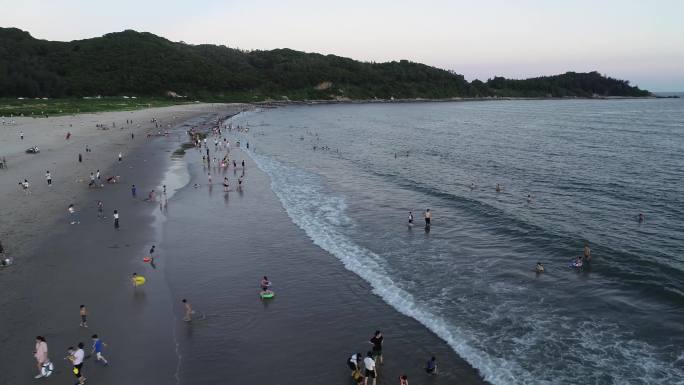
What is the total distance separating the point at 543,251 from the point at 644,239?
23.0 feet

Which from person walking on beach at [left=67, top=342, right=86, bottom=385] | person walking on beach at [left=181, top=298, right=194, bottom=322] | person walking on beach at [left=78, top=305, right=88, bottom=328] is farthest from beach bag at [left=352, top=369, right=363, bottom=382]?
person walking on beach at [left=78, top=305, right=88, bottom=328]

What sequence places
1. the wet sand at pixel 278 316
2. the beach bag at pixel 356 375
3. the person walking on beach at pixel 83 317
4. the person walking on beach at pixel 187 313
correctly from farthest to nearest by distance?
the person walking on beach at pixel 187 313, the person walking on beach at pixel 83 317, the wet sand at pixel 278 316, the beach bag at pixel 356 375

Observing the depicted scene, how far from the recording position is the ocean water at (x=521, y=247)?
707 inches

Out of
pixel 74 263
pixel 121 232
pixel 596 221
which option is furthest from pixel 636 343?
pixel 121 232

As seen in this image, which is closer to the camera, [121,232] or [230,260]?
[230,260]

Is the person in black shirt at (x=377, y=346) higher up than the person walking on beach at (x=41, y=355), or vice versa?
the person walking on beach at (x=41, y=355)

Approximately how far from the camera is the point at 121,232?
29000mm

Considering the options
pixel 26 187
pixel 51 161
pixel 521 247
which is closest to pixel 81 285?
pixel 26 187

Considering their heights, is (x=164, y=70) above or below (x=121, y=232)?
above

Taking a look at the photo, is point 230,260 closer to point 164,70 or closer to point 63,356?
point 63,356

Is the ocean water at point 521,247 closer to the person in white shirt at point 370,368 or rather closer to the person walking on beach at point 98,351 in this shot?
the person in white shirt at point 370,368

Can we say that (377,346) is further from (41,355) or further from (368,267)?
(41,355)

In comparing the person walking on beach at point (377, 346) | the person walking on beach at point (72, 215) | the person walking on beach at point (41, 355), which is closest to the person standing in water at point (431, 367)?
the person walking on beach at point (377, 346)

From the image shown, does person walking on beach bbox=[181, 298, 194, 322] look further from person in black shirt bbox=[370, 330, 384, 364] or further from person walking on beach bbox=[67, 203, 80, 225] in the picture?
person walking on beach bbox=[67, 203, 80, 225]
